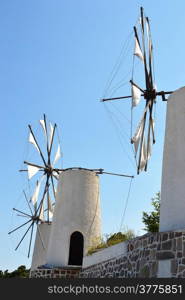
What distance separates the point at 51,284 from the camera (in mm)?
5238

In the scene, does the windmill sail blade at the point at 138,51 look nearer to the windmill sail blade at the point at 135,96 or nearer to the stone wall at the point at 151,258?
the windmill sail blade at the point at 135,96

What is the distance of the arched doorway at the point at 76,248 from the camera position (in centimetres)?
1298

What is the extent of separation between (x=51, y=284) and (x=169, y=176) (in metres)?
3.70

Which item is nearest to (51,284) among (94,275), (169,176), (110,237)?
(169,176)

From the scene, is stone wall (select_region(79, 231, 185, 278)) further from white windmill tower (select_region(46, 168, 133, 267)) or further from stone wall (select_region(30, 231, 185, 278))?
white windmill tower (select_region(46, 168, 133, 267))

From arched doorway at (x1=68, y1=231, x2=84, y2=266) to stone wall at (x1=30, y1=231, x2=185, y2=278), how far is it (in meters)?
3.37

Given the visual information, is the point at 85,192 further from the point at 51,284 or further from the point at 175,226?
the point at 51,284

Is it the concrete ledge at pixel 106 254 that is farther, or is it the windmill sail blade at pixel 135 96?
the windmill sail blade at pixel 135 96

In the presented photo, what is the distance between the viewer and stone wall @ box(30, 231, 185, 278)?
6797mm

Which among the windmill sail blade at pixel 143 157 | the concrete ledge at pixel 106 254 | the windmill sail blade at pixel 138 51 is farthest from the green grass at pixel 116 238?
the windmill sail blade at pixel 138 51

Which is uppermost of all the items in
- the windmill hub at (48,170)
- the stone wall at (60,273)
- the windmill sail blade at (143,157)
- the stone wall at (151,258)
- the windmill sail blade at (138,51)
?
the windmill sail blade at (138,51)

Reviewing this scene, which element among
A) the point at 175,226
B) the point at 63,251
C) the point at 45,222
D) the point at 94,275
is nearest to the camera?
the point at 175,226

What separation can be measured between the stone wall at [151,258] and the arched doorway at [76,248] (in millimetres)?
3367

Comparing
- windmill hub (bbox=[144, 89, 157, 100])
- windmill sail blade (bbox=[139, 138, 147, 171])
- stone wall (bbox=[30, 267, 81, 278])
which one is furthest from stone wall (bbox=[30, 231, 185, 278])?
windmill hub (bbox=[144, 89, 157, 100])
